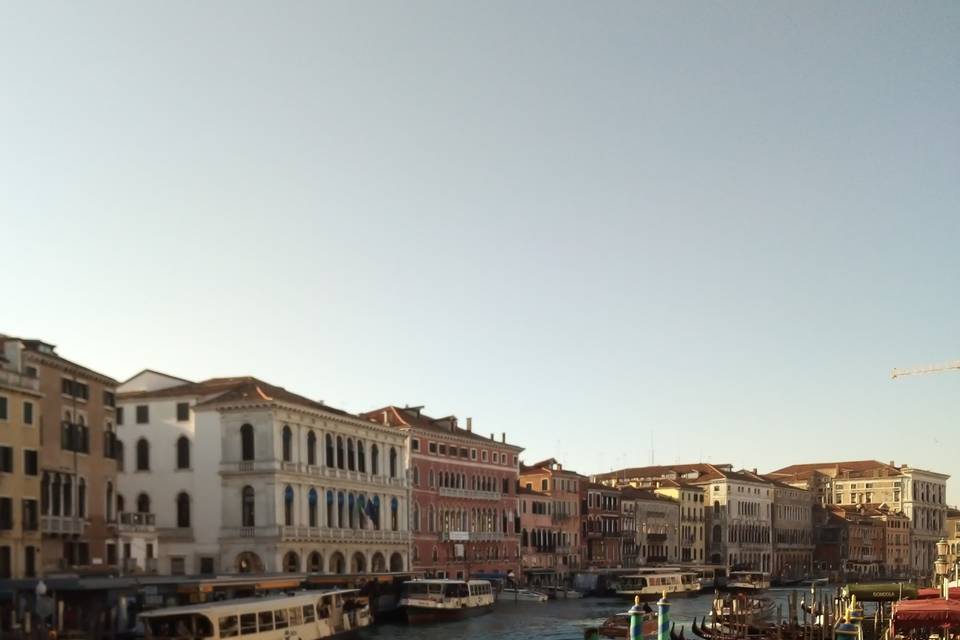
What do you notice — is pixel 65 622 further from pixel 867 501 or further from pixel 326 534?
pixel 867 501

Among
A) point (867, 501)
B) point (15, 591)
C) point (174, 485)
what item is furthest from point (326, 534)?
point (867, 501)

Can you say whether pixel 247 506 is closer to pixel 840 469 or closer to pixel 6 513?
pixel 6 513

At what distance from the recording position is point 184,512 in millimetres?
48500

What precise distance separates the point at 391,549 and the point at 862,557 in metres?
69.9

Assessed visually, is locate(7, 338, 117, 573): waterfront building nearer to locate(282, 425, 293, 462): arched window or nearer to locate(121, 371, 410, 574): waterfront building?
locate(121, 371, 410, 574): waterfront building

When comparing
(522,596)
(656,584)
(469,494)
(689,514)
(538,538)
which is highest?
(469,494)

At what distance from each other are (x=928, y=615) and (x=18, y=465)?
22145mm

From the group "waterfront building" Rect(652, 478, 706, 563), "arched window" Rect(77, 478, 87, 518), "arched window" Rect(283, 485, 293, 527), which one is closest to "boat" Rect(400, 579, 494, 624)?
"arched window" Rect(283, 485, 293, 527)

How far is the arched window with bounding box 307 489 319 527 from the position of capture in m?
50.1

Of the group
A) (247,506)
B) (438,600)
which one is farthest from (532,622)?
(247,506)

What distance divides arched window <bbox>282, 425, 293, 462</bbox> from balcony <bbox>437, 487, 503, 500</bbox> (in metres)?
15.3

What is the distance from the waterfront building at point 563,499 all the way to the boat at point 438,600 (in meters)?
27.4

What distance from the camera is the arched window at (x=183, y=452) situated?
48.8 m

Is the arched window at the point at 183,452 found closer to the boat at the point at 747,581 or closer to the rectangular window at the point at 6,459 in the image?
the rectangular window at the point at 6,459
